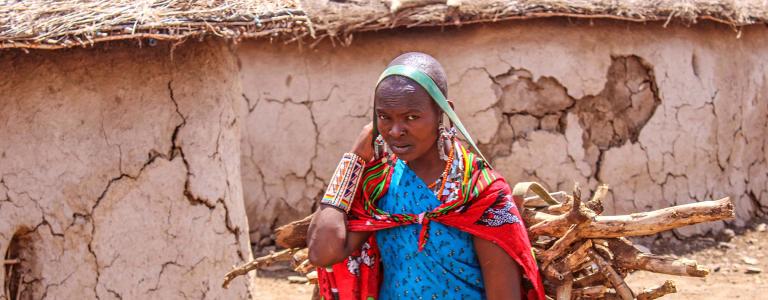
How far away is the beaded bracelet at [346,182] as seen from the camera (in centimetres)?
299

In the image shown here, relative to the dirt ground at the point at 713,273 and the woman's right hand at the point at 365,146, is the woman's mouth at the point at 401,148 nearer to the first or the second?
the woman's right hand at the point at 365,146

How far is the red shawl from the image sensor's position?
2.80 meters

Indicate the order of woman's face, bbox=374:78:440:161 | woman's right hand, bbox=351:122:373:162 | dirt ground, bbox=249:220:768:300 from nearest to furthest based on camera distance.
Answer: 1. woman's face, bbox=374:78:440:161
2. woman's right hand, bbox=351:122:373:162
3. dirt ground, bbox=249:220:768:300

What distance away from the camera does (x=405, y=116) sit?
2740 mm

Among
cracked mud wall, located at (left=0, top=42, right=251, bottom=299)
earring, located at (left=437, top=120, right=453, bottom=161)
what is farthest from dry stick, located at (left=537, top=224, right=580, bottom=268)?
cracked mud wall, located at (left=0, top=42, right=251, bottom=299)

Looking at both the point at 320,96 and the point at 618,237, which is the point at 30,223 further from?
the point at 320,96

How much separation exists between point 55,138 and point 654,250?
3947 millimetres

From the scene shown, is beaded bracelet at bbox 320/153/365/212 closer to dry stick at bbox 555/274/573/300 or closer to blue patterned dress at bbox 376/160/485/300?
blue patterned dress at bbox 376/160/485/300

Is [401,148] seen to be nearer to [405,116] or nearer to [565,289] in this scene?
[405,116]

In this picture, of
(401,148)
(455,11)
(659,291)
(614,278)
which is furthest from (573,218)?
(455,11)

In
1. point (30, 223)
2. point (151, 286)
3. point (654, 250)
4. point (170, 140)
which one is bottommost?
point (654, 250)

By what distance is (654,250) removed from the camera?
6.57 meters

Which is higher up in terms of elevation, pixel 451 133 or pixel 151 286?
pixel 451 133

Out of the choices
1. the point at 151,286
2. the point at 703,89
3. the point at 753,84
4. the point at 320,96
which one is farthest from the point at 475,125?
the point at 151,286
